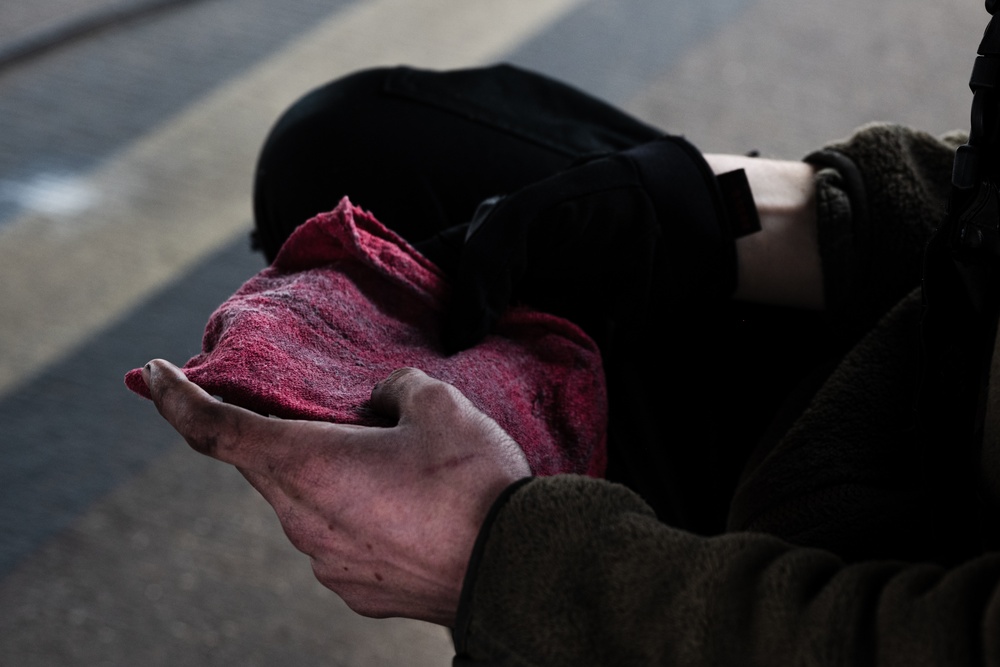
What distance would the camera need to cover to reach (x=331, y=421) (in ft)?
1.38

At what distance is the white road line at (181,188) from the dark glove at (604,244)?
835 mm

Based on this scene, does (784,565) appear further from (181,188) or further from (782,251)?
(181,188)

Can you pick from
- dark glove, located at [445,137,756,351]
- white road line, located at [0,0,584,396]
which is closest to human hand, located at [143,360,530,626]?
dark glove, located at [445,137,756,351]

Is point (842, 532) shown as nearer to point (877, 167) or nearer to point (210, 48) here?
point (877, 167)

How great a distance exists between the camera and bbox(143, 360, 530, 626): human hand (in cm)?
39

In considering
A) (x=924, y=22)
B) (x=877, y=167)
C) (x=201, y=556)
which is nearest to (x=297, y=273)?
(x=877, y=167)

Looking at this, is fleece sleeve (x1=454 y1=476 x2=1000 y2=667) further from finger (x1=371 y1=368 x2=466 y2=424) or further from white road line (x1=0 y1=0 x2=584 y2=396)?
white road line (x1=0 y1=0 x2=584 y2=396)

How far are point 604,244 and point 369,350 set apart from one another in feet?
0.50

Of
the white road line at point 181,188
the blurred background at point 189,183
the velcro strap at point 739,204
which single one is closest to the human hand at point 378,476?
the velcro strap at point 739,204

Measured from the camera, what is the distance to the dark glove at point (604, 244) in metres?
0.51

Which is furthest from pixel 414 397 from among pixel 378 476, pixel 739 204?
pixel 739 204

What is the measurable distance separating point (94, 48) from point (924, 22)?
5.08 feet

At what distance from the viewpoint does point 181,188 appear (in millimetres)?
1375

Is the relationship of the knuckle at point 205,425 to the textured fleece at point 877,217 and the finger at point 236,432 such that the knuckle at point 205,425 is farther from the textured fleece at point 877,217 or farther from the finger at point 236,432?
the textured fleece at point 877,217
